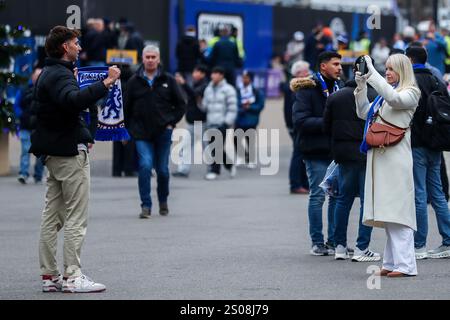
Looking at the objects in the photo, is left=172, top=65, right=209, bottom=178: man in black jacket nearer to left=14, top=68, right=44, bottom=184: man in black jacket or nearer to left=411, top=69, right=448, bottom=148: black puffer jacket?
left=14, top=68, right=44, bottom=184: man in black jacket

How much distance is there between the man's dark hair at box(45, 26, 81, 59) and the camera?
9.62 meters

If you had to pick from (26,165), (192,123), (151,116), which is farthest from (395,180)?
(192,123)

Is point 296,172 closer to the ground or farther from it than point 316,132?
closer to the ground

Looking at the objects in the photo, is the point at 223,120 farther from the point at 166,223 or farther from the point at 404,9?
the point at 404,9

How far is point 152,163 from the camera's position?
49.9 feet

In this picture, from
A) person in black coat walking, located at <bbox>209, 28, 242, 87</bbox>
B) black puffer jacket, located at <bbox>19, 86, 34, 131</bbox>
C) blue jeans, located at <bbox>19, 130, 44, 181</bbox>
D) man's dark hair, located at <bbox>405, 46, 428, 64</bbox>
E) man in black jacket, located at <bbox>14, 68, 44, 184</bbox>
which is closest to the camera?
man's dark hair, located at <bbox>405, 46, 428, 64</bbox>

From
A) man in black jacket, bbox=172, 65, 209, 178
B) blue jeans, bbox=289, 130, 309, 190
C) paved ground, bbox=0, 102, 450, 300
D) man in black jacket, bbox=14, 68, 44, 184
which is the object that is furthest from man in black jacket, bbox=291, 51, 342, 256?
man in black jacket, bbox=172, 65, 209, 178

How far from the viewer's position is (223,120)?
66.9 feet

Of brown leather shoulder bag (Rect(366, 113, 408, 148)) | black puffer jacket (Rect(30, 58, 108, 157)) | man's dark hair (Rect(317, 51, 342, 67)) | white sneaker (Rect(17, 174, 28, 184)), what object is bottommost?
white sneaker (Rect(17, 174, 28, 184))

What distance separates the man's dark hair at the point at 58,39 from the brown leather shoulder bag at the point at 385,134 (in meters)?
2.47

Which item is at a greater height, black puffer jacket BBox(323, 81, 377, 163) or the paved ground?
black puffer jacket BBox(323, 81, 377, 163)

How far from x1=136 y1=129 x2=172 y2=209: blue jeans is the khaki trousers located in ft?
Result: 17.0

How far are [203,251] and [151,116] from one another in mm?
3259

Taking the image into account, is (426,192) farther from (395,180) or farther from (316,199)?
(395,180)
